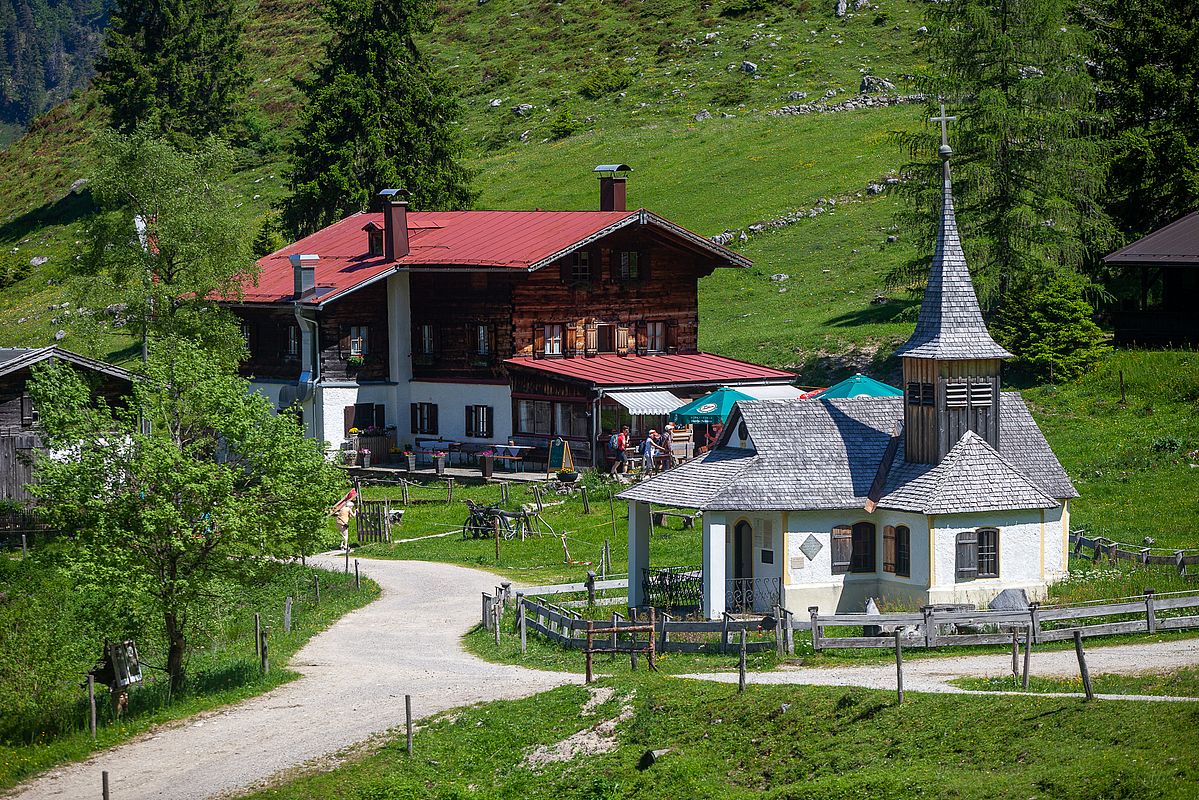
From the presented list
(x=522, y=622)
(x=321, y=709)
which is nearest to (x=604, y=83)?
(x=522, y=622)

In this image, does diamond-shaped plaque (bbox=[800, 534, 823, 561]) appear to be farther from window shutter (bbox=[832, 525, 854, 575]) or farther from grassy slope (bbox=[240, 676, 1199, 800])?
grassy slope (bbox=[240, 676, 1199, 800])

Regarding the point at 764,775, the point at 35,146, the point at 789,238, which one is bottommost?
the point at 764,775

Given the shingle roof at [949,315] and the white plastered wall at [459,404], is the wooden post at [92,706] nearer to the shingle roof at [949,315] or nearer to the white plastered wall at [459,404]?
the shingle roof at [949,315]

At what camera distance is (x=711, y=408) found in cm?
5041

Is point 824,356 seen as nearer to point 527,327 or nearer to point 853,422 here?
point 527,327

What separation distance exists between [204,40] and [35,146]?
35.9 m

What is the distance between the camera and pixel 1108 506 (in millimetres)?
→ 42406

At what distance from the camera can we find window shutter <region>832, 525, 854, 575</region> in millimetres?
33750

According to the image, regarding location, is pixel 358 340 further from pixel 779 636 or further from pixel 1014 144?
pixel 779 636

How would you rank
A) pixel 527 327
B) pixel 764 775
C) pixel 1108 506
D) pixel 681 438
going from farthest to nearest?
pixel 527 327 → pixel 681 438 → pixel 1108 506 → pixel 764 775

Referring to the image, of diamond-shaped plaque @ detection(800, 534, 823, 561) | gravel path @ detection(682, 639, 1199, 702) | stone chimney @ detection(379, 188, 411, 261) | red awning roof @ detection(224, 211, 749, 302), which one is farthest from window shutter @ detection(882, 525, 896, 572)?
stone chimney @ detection(379, 188, 411, 261)

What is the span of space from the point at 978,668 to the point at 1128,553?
30.3 feet

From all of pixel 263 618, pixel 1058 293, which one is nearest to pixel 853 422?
pixel 263 618

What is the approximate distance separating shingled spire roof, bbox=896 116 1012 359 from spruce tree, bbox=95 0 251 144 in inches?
2751
